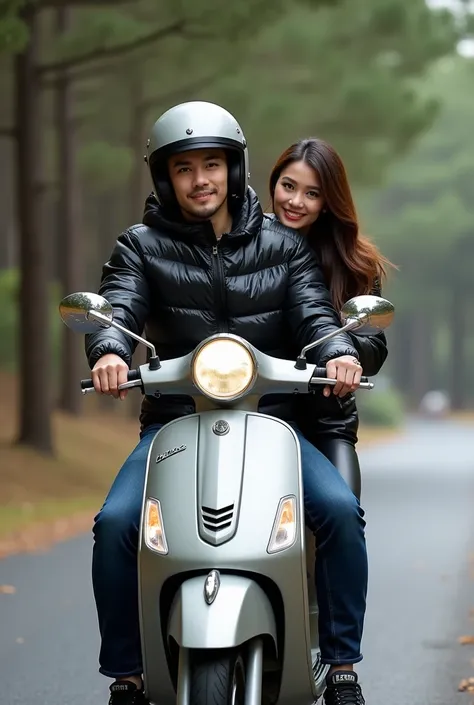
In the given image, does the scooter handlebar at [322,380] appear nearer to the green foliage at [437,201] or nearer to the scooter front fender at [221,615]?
the scooter front fender at [221,615]

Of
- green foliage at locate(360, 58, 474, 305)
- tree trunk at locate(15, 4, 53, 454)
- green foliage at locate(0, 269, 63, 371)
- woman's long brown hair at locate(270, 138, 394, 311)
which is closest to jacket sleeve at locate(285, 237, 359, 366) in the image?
woman's long brown hair at locate(270, 138, 394, 311)

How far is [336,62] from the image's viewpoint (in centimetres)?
2708

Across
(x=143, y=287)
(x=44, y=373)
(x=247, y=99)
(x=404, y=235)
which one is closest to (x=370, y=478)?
(x=44, y=373)

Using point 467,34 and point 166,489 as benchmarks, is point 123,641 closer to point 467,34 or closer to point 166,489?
point 166,489

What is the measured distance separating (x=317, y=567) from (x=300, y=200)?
179 centimetres

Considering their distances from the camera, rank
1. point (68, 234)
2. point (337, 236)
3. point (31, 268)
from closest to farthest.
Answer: point (337, 236) → point (31, 268) → point (68, 234)

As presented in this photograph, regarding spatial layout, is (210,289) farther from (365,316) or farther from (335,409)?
(335,409)

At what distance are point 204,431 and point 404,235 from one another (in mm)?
54668

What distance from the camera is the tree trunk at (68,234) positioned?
2505cm

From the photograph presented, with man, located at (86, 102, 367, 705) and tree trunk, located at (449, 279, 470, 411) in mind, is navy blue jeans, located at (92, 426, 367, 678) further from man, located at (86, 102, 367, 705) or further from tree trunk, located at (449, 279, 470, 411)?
tree trunk, located at (449, 279, 470, 411)

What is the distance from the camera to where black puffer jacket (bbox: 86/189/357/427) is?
4582 millimetres

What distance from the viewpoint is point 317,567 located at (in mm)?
4285

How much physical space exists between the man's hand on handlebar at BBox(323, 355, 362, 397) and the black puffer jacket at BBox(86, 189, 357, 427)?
21 centimetres

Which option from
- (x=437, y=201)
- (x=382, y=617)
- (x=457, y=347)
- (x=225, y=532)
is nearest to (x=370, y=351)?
(x=225, y=532)
